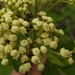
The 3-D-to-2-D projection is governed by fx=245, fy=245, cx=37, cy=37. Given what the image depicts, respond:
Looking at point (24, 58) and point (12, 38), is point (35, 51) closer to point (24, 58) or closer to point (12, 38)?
point (24, 58)

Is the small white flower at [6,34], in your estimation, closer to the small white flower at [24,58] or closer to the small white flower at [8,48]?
the small white flower at [8,48]

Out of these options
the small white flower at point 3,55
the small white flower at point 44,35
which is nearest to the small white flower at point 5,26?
the small white flower at point 3,55

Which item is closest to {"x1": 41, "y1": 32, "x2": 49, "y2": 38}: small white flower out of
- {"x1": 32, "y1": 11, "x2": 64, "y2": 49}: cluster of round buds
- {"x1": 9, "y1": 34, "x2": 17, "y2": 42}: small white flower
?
{"x1": 32, "y1": 11, "x2": 64, "y2": 49}: cluster of round buds

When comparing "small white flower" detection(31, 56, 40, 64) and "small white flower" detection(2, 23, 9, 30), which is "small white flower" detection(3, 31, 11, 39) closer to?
"small white flower" detection(2, 23, 9, 30)

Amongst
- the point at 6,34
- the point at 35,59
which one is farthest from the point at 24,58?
the point at 6,34

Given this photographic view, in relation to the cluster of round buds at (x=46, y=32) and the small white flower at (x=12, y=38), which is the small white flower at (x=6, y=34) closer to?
the small white flower at (x=12, y=38)

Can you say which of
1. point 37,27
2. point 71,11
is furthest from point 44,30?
point 71,11

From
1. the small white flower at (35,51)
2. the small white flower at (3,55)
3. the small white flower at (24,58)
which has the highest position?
the small white flower at (35,51)

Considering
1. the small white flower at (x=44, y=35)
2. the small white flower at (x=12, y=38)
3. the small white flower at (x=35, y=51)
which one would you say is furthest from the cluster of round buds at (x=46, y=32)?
the small white flower at (x=12, y=38)

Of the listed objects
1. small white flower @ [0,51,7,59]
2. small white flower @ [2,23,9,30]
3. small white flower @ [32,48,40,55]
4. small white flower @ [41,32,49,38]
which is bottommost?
small white flower @ [0,51,7,59]

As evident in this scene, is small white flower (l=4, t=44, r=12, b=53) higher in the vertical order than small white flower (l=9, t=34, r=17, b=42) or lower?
lower

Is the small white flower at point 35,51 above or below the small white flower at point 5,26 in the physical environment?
below
